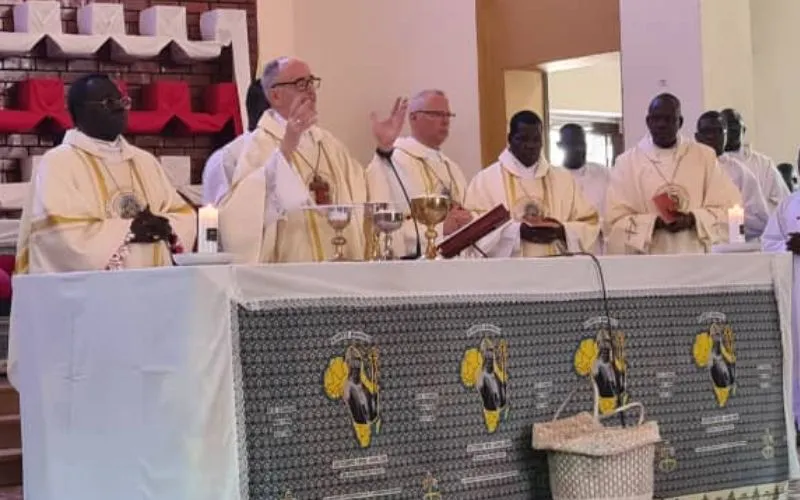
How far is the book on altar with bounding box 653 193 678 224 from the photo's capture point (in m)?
6.66

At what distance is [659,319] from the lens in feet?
16.3

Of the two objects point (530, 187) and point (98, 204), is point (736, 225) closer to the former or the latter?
point (530, 187)

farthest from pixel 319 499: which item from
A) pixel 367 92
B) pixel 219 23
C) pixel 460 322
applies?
pixel 367 92

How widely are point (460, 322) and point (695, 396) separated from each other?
1.08 meters

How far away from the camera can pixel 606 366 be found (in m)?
4.79

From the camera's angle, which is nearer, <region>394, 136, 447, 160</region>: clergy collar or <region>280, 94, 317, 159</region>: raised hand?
<region>280, 94, 317, 159</region>: raised hand

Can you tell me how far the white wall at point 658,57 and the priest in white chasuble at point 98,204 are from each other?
15.6 ft

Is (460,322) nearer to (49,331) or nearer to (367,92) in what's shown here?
(49,331)

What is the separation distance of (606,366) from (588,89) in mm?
9758

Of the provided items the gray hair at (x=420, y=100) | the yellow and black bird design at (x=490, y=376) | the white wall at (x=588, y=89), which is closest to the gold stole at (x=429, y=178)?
the gray hair at (x=420, y=100)

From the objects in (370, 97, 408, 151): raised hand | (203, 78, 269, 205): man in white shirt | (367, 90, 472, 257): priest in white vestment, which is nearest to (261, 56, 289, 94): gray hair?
(203, 78, 269, 205): man in white shirt

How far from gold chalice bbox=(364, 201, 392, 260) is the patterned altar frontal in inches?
20.4

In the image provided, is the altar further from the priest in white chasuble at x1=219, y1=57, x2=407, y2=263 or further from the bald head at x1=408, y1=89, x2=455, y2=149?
the bald head at x1=408, y1=89, x2=455, y2=149

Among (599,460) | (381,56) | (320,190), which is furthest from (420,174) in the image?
(381,56)
